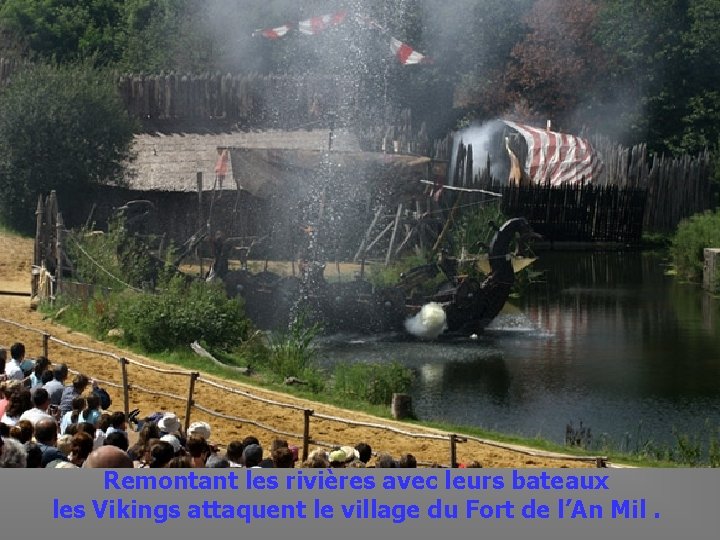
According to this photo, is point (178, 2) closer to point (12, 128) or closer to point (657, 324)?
point (12, 128)

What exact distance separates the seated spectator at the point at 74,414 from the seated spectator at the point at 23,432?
152 cm

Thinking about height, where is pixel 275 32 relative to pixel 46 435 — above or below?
above

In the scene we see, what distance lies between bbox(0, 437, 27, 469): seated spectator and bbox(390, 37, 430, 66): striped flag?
1314 inches

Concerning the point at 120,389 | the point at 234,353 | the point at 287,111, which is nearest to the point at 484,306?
the point at 234,353

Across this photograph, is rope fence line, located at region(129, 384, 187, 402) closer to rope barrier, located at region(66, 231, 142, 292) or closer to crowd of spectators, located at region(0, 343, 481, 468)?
crowd of spectators, located at region(0, 343, 481, 468)

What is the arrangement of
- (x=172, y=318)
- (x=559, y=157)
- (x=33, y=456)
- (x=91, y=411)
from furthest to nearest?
1. (x=559, y=157)
2. (x=172, y=318)
3. (x=91, y=411)
4. (x=33, y=456)

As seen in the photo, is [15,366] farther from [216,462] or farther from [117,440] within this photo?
[216,462]

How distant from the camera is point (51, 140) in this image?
111 ft

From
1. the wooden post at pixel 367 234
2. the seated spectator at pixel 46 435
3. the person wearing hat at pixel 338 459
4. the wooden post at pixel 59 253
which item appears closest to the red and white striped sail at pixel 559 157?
the wooden post at pixel 367 234

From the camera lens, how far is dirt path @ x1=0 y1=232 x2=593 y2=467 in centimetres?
1644

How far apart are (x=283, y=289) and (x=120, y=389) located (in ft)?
27.3

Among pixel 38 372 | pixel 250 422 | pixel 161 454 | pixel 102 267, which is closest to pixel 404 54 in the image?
pixel 102 267

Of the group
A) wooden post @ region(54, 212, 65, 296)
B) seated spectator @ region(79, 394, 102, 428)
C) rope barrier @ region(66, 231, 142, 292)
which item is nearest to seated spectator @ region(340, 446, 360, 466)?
seated spectator @ region(79, 394, 102, 428)

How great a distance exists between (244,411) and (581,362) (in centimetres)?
792
